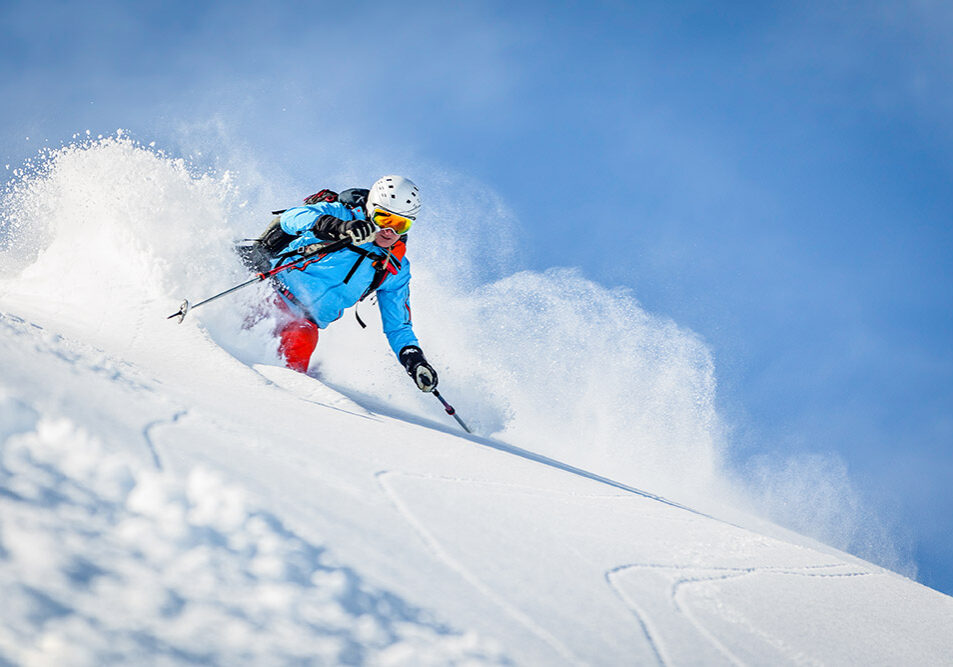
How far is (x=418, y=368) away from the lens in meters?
5.75

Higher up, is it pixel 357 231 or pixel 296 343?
pixel 357 231

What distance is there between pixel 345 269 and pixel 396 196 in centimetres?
→ 92

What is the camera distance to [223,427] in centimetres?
207

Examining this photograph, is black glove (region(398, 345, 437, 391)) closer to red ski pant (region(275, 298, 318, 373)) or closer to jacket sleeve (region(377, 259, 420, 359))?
jacket sleeve (region(377, 259, 420, 359))

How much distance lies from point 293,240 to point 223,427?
173 inches

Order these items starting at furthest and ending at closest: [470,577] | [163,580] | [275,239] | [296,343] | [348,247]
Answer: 1. [275,239]
2. [348,247]
3. [296,343]
4. [470,577]
5. [163,580]

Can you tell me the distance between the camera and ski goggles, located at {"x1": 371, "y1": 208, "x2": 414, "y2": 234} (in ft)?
18.6

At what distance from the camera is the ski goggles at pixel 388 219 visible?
18.6 feet

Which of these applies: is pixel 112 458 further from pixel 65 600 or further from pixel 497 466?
pixel 497 466

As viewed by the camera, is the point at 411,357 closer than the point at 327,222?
No

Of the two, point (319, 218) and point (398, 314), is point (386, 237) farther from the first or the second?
point (398, 314)

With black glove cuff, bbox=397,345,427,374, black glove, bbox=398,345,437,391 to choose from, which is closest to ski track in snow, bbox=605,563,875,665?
black glove, bbox=398,345,437,391

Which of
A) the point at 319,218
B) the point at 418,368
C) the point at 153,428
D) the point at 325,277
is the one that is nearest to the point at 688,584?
the point at 153,428

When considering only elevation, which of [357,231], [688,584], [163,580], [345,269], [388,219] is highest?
[388,219]
